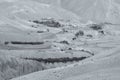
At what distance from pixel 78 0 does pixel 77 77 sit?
122 meters

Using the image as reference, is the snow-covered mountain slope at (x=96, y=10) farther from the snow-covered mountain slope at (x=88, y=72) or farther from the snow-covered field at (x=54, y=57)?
the snow-covered mountain slope at (x=88, y=72)

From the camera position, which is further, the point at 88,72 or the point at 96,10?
the point at 96,10

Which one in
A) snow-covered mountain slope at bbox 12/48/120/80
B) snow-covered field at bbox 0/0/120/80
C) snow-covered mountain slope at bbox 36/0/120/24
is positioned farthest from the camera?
snow-covered mountain slope at bbox 36/0/120/24

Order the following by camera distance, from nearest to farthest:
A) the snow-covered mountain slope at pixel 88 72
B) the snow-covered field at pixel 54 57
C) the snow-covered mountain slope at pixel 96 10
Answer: the snow-covered mountain slope at pixel 88 72
the snow-covered field at pixel 54 57
the snow-covered mountain slope at pixel 96 10

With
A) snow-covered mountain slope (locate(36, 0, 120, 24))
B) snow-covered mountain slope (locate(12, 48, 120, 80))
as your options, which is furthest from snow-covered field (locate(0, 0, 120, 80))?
snow-covered mountain slope (locate(36, 0, 120, 24))

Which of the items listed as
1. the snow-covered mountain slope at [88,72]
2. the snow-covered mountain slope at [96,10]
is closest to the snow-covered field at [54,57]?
the snow-covered mountain slope at [88,72]

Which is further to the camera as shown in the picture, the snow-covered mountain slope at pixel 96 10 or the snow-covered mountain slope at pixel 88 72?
the snow-covered mountain slope at pixel 96 10

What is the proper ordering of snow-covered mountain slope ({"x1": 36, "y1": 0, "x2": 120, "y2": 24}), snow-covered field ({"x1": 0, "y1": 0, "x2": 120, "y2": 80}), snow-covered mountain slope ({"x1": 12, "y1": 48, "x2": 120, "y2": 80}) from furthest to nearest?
snow-covered mountain slope ({"x1": 36, "y1": 0, "x2": 120, "y2": 24}) < snow-covered field ({"x1": 0, "y1": 0, "x2": 120, "y2": 80}) < snow-covered mountain slope ({"x1": 12, "y1": 48, "x2": 120, "y2": 80})

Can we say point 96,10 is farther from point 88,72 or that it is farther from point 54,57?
point 88,72

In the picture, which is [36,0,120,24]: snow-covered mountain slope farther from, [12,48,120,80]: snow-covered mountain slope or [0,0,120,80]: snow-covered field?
[12,48,120,80]: snow-covered mountain slope

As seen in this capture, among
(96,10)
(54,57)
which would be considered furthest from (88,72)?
(96,10)

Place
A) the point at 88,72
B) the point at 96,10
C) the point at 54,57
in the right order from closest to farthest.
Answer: the point at 88,72 < the point at 54,57 < the point at 96,10

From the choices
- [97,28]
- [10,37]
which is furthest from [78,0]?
[10,37]

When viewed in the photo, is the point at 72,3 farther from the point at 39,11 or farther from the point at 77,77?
the point at 77,77
